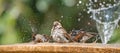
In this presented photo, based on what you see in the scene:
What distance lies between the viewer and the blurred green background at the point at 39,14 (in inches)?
132

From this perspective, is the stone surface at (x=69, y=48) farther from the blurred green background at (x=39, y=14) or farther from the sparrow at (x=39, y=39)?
the blurred green background at (x=39, y=14)

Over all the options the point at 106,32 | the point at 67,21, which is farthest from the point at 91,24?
the point at 106,32

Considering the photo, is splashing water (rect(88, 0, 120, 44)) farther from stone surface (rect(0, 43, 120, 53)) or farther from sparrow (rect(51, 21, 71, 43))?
stone surface (rect(0, 43, 120, 53))

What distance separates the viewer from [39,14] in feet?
11.5

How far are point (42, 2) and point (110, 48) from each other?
5.97 ft

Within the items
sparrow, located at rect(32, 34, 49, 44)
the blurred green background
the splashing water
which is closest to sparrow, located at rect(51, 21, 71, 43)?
sparrow, located at rect(32, 34, 49, 44)

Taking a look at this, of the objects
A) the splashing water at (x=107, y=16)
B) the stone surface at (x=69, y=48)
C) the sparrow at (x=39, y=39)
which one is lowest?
the stone surface at (x=69, y=48)

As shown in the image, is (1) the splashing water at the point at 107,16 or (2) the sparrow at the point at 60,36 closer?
(2) the sparrow at the point at 60,36

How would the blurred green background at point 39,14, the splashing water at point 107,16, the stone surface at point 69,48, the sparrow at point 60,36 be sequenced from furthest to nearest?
1. the blurred green background at point 39,14
2. the splashing water at point 107,16
3. the sparrow at point 60,36
4. the stone surface at point 69,48

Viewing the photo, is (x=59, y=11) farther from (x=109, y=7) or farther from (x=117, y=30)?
(x=117, y=30)

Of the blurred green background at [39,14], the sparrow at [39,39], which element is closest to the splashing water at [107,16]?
the blurred green background at [39,14]

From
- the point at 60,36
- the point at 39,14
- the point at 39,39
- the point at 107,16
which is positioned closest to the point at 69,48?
the point at 60,36

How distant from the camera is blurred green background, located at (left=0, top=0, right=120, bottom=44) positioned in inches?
132

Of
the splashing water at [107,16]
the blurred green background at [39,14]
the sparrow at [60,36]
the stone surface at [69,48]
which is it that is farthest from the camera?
the blurred green background at [39,14]
